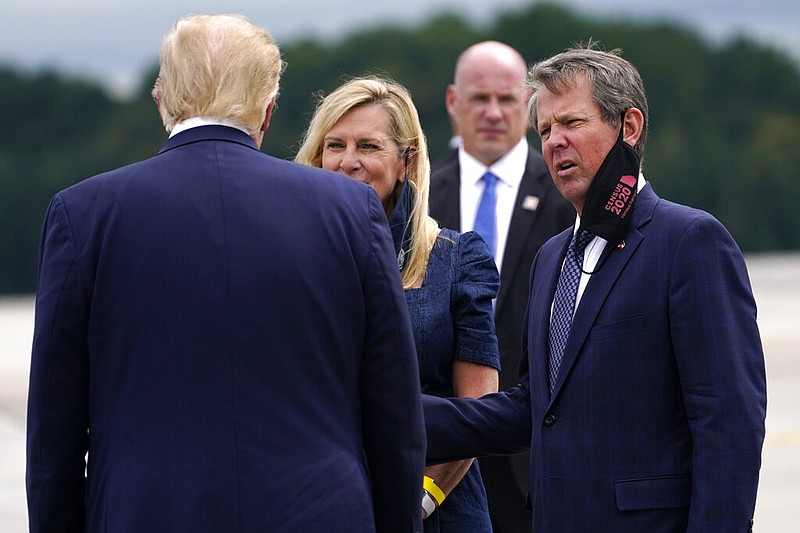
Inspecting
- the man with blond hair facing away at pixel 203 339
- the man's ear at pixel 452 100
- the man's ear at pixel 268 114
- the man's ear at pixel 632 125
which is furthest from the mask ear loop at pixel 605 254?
the man's ear at pixel 452 100

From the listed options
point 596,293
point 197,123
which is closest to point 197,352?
point 197,123

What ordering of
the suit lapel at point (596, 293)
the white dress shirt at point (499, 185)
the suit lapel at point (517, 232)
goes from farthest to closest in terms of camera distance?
the white dress shirt at point (499, 185) → the suit lapel at point (517, 232) → the suit lapel at point (596, 293)

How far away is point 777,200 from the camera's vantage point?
33.9 m

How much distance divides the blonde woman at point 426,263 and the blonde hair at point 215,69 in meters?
1.00

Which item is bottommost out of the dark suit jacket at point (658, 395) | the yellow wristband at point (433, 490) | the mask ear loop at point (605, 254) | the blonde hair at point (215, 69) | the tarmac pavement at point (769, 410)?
the tarmac pavement at point (769, 410)

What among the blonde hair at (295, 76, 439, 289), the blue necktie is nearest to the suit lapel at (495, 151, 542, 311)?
the blue necktie

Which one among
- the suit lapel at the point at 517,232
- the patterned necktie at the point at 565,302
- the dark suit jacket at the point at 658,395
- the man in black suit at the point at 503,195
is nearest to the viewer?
the dark suit jacket at the point at 658,395

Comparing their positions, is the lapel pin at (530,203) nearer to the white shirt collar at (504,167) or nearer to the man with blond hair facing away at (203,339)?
the white shirt collar at (504,167)

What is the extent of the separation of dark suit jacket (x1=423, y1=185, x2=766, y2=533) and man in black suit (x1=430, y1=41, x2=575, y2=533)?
141cm

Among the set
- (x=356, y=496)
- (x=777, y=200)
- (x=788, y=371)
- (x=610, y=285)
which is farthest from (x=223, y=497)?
(x=777, y=200)

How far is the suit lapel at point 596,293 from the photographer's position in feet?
9.70

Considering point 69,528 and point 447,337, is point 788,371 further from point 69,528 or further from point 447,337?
point 69,528

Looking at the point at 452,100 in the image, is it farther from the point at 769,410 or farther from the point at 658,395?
the point at 769,410

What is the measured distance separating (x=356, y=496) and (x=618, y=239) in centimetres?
92
